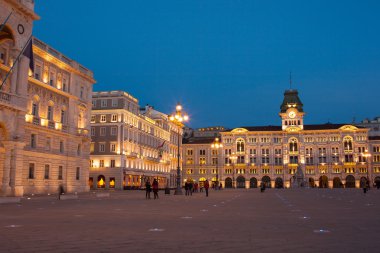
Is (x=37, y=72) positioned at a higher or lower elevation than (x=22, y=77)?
higher

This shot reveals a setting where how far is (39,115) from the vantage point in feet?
163

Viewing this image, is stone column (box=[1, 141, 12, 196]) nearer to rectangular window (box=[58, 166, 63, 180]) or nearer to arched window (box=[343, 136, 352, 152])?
rectangular window (box=[58, 166, 63, 180])

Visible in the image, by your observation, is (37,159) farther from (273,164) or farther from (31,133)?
(273,164)

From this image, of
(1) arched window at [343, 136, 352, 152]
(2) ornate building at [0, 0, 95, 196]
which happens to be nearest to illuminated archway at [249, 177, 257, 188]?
(1) arched window at [343, 136, 352, 152]

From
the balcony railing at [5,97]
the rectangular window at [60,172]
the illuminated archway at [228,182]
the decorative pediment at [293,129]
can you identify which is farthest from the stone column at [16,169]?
the decorative pediment at [293,129]

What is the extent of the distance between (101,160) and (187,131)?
8419 centimetres

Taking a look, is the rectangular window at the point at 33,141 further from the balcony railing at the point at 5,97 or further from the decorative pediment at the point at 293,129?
the decorative pediment at the point at 293,129

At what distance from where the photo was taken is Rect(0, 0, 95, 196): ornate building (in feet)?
118

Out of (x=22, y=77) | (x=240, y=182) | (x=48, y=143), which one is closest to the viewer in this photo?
(x=22, y=77)

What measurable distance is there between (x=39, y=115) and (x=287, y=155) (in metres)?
100

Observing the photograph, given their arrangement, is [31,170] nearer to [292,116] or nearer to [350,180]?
[292,116]

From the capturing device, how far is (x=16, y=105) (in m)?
36.3

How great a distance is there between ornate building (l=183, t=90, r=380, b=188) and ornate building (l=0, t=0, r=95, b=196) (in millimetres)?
77482

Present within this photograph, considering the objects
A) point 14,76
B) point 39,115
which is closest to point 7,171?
point 14,76
